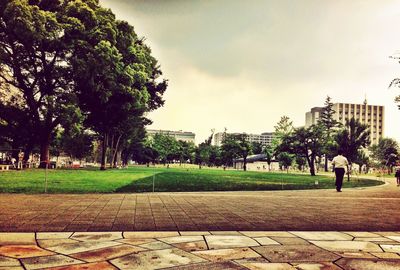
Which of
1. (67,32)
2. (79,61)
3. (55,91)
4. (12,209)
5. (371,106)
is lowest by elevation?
(12,209)

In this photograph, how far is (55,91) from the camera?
32156mm

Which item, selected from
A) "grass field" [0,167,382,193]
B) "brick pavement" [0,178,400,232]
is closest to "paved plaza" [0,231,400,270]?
"brick pavement" [0,178,400,232]

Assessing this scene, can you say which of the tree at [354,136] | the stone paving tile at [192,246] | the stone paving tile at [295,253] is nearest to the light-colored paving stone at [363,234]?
the stone paving tile at [295,253]

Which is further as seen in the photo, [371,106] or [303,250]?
[371,106]

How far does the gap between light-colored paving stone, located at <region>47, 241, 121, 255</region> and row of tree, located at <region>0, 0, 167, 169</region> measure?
2742 centimetres

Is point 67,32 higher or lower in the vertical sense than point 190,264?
higher

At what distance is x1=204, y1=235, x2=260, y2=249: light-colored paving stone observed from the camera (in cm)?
416

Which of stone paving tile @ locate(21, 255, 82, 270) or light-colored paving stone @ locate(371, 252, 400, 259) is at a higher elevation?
light-colored paving stone @ locate(371, 252, 400, 259)

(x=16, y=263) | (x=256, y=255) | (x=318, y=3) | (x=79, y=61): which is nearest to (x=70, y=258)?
(x=16, y=263)

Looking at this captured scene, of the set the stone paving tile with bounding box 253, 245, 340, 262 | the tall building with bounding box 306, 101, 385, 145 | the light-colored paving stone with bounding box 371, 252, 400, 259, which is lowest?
the stone paving tile with bounding box 253, 245, 340, 262

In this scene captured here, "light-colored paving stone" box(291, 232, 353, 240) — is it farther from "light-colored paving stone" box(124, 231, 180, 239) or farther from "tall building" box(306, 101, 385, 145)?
"tall building" box(306, 101, 385, 145)

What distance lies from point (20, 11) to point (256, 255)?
1167 inches

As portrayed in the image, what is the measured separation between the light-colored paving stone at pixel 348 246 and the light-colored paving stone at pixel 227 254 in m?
1.04

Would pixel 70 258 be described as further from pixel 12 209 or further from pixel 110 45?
pixel 110 45
